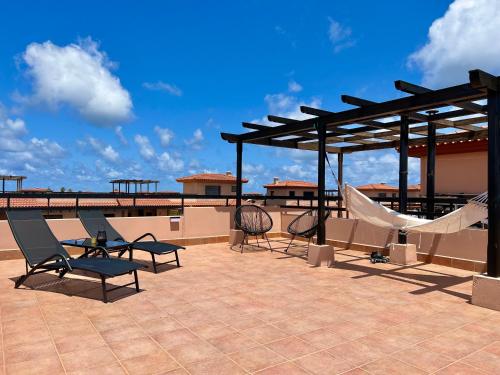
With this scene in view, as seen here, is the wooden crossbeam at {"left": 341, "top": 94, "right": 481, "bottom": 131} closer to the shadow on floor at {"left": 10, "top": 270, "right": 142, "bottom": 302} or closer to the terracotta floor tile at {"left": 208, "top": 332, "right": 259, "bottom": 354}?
the terracotta floor tile at {"left": 208, "top": 332, "right": 259, "bottom": 354}

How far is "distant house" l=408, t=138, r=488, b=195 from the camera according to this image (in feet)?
39.5

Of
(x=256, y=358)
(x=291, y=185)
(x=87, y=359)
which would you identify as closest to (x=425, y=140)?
(x=256, y=358)

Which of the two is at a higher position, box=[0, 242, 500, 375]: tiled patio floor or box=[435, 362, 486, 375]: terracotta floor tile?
box=[435, 362, 486, 375]: terracotta floor tile

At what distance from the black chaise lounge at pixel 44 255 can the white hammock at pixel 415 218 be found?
145 inches

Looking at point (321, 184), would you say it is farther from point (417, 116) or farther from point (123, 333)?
point (123, 333)

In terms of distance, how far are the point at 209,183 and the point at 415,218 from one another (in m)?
25.3

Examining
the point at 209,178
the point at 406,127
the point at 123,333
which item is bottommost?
the point at 123,333

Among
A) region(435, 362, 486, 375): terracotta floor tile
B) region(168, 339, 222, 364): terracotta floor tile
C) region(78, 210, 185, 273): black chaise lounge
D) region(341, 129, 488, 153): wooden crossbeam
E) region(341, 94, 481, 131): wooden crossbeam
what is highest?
region(341, 94, 481, 131): wooden crossbeam

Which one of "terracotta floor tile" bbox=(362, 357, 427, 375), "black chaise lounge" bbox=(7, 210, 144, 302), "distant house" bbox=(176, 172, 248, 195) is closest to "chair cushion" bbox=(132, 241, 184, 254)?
"black chaise lounge" bbox=(7, 210, 144, 302)

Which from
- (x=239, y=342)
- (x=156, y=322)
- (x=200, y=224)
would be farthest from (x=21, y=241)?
(x=200, y=224)

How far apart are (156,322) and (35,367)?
1126 mm

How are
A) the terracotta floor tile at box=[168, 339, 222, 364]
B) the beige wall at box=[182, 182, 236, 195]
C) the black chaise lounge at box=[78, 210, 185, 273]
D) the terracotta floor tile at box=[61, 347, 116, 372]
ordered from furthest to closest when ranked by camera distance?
the beige wall at box=[182, 182, 236, 195]
the black chaise lounge at box=[78, 210, 185, 273]
the terracotta floor tile at box=[168, 339, 222, 364]
the terracotta floor tile at box=[61, 347, 116, 372]

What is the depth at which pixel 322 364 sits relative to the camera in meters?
2.68

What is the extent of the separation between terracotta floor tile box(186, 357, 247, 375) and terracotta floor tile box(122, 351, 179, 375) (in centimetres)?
14
